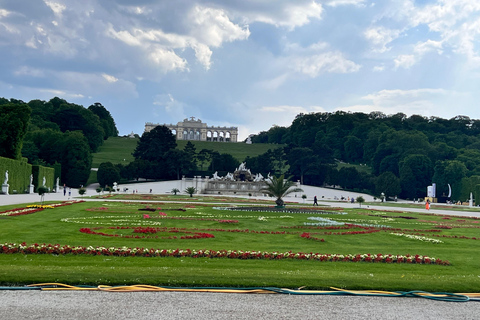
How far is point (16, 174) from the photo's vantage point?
135 ft

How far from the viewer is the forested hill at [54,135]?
44312 millimetres

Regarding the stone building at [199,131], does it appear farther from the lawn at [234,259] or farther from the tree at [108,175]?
the lawn at [234,259]

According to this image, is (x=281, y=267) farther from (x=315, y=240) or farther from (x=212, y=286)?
(x=315, y=240)

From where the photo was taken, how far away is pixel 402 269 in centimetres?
911

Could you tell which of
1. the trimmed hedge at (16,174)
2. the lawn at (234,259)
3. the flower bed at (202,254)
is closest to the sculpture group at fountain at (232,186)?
the trimmed hedge at (16,174)

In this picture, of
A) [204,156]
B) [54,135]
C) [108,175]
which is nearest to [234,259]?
[108,175]

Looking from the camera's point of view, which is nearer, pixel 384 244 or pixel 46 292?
pixel 46 292

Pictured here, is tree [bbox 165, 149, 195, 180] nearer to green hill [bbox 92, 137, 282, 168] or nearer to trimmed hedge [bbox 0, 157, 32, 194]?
green hill [bbox 92, 137, 282, 168]

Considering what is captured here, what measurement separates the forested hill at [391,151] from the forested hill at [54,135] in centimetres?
3754

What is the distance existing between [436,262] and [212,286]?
570 cm

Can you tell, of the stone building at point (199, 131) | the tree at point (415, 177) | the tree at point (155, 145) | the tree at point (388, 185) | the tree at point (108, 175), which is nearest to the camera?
the tree at point (108, 175)

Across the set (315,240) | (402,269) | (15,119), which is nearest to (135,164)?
(15,119)

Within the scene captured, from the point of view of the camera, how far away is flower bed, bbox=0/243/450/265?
9641mm

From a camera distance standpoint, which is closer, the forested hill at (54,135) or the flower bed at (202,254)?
the flower bed at (202,254)
